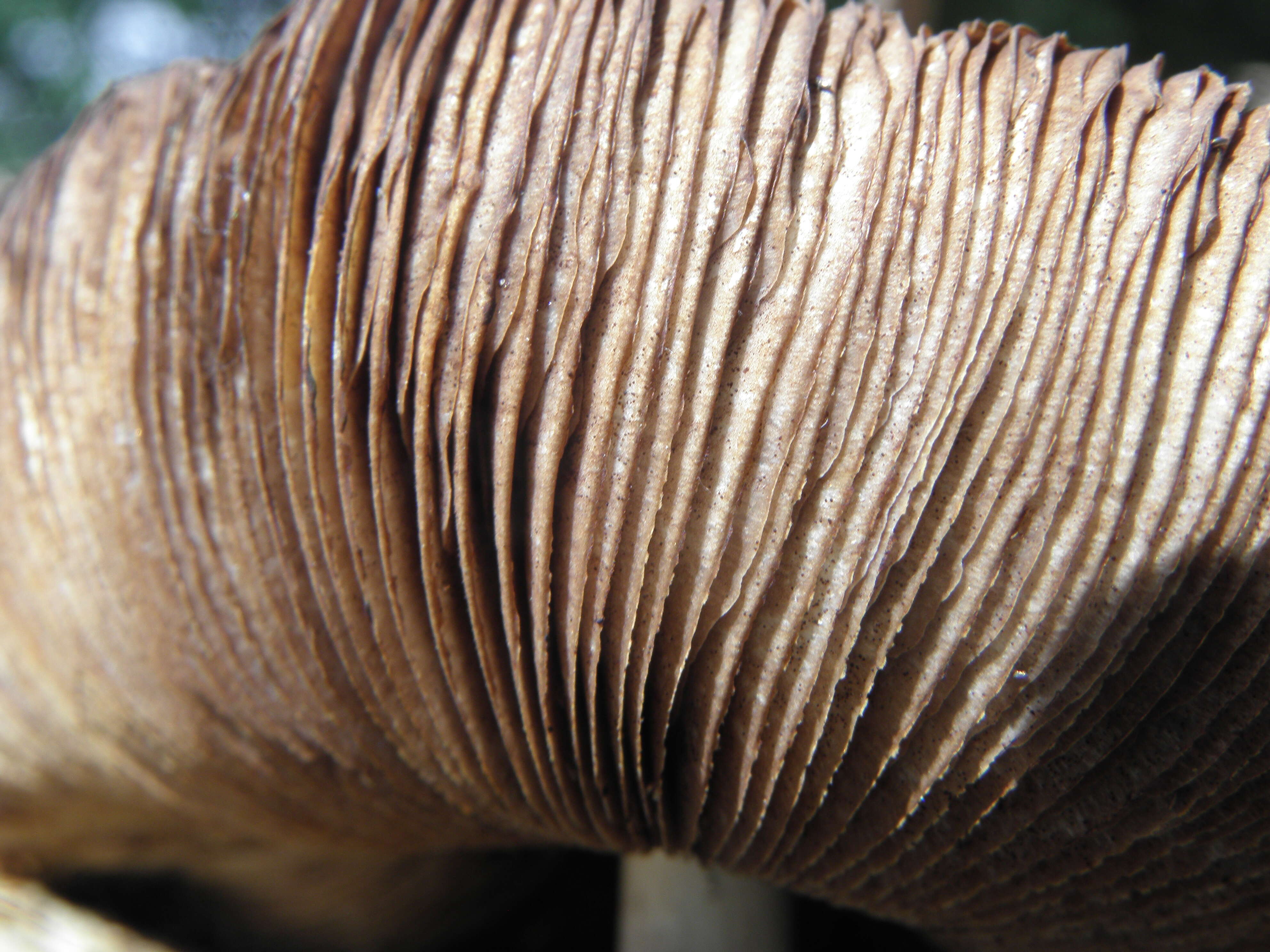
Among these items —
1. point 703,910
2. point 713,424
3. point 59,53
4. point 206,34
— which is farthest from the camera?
point 59,53

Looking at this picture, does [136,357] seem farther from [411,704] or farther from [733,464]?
[733,464]

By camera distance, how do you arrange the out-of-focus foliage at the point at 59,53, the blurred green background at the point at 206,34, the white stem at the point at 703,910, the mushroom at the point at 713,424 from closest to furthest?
1. the mushroom at the point at 713,424
2. the white stem at the point at 703,910
3. the blurred green background at the point at 206,34
4. the out-of-focus foliage at the point at 59,53

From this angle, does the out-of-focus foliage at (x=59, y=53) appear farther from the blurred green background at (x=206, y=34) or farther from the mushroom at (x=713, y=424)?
the mushroom at (x=713, y=424)

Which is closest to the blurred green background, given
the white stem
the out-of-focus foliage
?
the out-of-focus foliage

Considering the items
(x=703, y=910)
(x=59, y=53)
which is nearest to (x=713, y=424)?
(x=703, y=910)

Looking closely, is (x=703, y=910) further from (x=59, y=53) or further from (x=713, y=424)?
(x=59, y=53)

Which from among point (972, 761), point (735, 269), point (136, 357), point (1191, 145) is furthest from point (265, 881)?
point (1191, 145)

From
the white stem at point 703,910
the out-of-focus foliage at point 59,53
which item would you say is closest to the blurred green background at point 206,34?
the out-of-focus foliage at point 59,53
